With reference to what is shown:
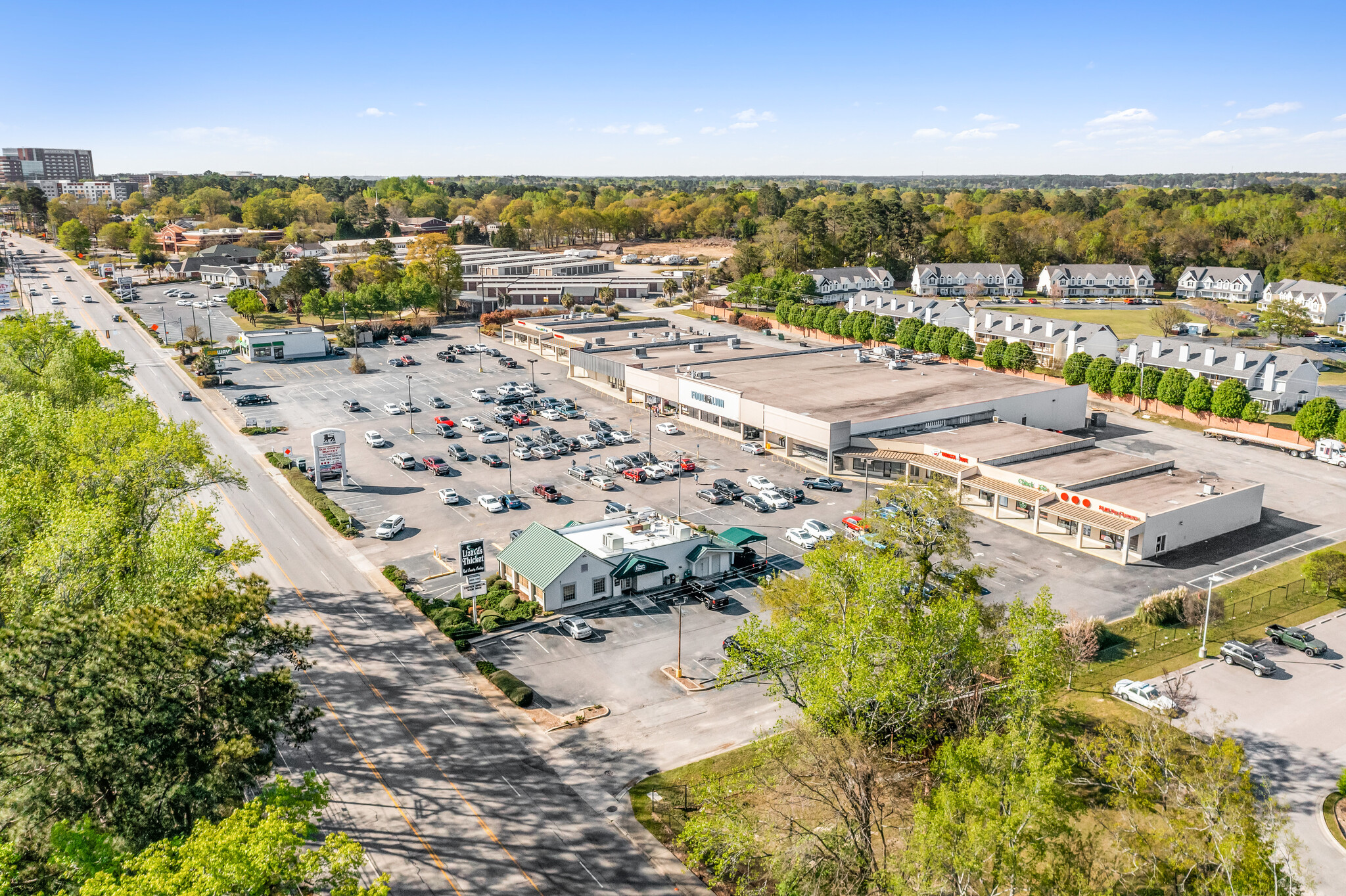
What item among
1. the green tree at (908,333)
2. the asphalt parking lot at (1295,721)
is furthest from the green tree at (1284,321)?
the asphalt parking lot at (1295,721)

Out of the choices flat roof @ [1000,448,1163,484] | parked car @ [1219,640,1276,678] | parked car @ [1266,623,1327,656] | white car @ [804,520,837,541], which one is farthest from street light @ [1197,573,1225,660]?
white car @ [804,520,837,541]

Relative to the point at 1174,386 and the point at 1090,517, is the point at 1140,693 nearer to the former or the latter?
the point at 1090,517

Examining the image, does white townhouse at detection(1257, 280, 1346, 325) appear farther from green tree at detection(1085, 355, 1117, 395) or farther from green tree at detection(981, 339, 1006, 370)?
green tree at detection(1085, 355, 1117, 395)

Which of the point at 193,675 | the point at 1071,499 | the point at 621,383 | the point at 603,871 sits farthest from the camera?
the point at 621,383

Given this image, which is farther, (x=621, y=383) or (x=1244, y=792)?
(x=621, y=383)

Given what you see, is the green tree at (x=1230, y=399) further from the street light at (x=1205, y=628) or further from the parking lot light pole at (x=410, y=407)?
the parking lot light pole at (x=410, y=407)

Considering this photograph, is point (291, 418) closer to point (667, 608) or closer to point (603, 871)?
point (667, 608)

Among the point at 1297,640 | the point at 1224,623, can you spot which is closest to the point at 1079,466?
the point at 1224,623

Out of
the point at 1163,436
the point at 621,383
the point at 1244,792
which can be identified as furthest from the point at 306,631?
the point at 1163,436
